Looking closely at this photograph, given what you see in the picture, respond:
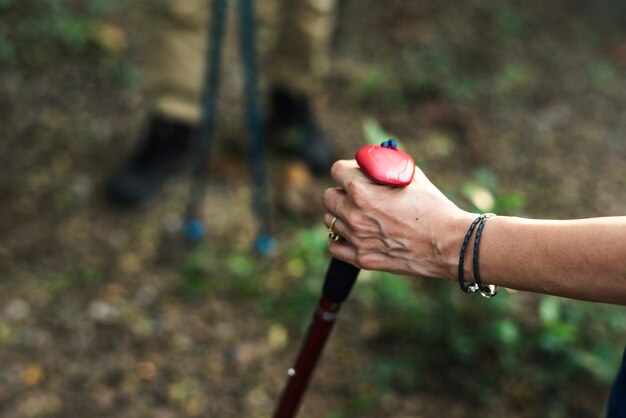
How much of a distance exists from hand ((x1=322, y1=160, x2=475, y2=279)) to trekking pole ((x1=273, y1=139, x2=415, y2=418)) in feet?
0.13

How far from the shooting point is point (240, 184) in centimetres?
358

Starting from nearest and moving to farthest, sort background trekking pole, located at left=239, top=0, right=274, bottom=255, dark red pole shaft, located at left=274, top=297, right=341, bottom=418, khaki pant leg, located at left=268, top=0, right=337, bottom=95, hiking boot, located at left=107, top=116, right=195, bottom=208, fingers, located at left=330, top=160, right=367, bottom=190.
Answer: fingers, located at left=330, top=160, right=367, bottom=190, dark red pole shaft, located at left=274, top=297, right=341, bottom=418, background trekking pole, located at left=239, top=0, right=274, bottom=255, hiking boot, located at left=107, top=116, right=195, bottom=208, khaki pant leg, located at left=268, top=0, right=337, bottom=95

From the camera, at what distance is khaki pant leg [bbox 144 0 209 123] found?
3215mm

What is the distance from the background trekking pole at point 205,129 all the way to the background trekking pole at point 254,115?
112mm

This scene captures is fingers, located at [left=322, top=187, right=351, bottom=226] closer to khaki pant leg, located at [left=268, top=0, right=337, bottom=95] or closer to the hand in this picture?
the hand

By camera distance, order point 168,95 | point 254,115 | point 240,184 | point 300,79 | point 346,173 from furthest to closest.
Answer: point 300,79
point 240,184
point 168,95
point 254,115
point 346,173

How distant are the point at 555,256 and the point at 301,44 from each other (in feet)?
8.83

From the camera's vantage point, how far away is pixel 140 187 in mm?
3336

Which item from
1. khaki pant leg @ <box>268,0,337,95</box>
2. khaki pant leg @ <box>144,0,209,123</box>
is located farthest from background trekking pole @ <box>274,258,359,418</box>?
khaki pant leg @ <box>268,0,337,95</box>

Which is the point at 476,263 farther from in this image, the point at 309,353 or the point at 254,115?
the point at 254,115

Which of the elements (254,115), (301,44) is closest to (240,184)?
(254,115)

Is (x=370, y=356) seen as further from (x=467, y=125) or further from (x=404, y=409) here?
(x=467, y=125)

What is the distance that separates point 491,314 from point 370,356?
510 millimetres

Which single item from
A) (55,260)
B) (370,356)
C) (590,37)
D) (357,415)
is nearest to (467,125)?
(590,37)
